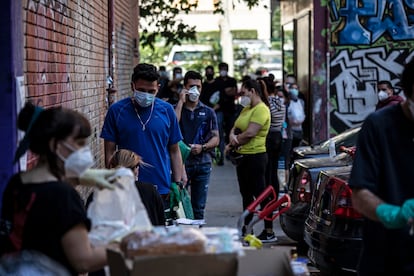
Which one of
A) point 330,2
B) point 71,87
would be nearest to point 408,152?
Answer: point 71,87

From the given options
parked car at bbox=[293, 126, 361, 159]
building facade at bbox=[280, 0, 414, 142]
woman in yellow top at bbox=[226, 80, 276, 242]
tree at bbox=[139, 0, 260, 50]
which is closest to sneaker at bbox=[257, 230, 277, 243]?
woman in yellow top at bbox=[226, 80, 276, 242]

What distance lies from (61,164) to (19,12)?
1.98m

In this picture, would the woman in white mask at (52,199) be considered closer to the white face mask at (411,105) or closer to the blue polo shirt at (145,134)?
the white face mask at (411,105)

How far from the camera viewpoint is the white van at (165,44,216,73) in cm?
3410

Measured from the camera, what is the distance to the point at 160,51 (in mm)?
41031

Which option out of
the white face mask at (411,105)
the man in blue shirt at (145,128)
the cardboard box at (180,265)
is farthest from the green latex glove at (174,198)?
the cardboard box at (180,265)

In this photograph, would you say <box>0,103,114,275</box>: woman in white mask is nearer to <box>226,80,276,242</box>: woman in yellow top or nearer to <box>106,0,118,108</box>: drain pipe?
<box>226,80,276,242</box>: woman in yellow top

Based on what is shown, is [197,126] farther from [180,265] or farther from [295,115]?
[295,115]

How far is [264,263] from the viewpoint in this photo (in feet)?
12.7

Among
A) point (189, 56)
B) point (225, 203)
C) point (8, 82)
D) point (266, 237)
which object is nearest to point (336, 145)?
point (266, 237)

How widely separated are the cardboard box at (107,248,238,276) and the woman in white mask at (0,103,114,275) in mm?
211

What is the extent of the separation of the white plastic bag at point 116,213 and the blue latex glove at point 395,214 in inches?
40.4

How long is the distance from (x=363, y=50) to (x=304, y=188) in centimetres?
858

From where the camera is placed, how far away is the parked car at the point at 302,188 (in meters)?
8.94
